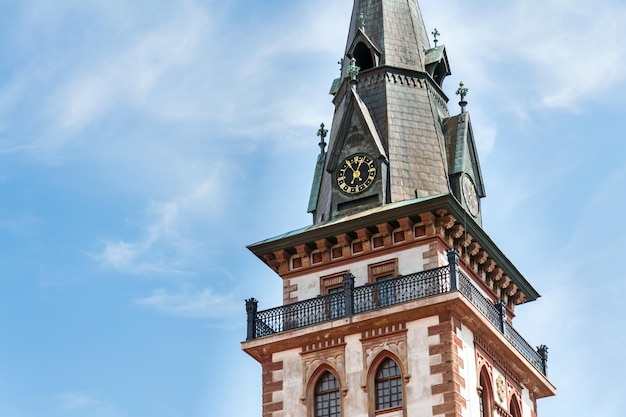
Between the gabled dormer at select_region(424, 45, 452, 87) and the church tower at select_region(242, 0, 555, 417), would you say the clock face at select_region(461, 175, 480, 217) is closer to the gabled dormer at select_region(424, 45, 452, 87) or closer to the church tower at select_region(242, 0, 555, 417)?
the church tower at select_region(242, 0, 555, 417)

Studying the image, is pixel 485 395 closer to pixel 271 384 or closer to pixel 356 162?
pixel 271 384

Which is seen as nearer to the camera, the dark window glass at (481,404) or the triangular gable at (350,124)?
the dark window glass at (481,404)

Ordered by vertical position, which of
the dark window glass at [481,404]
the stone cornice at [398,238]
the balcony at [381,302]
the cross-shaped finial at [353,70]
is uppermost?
the cross-shaped finial at [353,70]

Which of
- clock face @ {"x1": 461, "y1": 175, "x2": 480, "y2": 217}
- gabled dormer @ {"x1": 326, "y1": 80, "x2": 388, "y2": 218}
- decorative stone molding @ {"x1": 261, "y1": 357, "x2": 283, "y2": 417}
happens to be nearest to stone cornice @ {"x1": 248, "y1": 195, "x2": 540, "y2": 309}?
gabled dormer @ {"x1": 326, "y1": 80, "x2": 388, "y2": 218}

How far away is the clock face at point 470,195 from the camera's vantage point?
56000 mm

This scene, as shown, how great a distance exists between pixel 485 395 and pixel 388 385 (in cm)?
378

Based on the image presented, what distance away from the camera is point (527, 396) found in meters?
55.0

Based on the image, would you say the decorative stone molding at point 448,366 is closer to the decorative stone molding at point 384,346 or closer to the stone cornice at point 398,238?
the decorative stone molding at point 384,346

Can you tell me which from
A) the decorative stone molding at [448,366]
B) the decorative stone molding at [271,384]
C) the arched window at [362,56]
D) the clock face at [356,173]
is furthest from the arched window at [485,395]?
the arched window at [362,56]

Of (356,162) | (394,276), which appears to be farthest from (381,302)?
(356,162)

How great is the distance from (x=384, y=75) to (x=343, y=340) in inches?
494

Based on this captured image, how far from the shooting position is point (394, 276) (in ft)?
171

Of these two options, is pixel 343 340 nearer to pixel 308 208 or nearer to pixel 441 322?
pixel 441 322

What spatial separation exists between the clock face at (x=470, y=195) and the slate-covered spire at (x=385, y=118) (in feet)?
2.51
